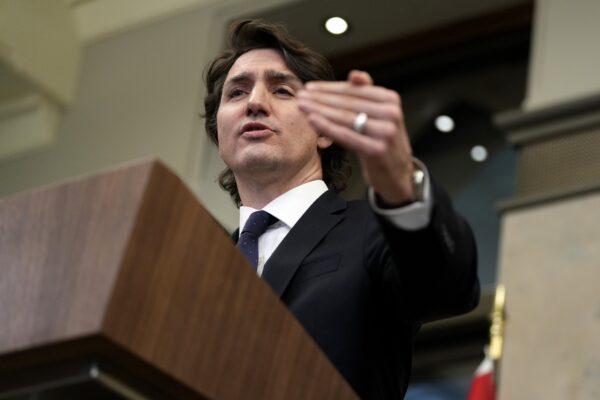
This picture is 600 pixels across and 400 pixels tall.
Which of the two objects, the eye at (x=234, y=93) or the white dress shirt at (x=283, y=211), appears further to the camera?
the eye at (x=234, y=93)

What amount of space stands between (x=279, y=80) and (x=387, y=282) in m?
0.82

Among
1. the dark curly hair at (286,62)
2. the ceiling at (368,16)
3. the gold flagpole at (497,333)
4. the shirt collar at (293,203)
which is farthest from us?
the ceiling at (368,16)

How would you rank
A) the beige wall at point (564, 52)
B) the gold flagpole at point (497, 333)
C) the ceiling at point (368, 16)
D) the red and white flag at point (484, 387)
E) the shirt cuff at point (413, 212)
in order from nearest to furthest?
the shirt cuff at point (413, 212)
the red and white flag at point (484, 387)
the gold flagpole at point (497, 333)
the beige wall at point (564, 52)
the ceiling at point (368, 16)

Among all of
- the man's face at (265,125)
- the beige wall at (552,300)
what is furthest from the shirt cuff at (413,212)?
the beige wall at (552,300)

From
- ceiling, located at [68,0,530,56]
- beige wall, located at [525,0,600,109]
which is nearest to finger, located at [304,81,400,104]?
beige wall, located at [525,0,600,109]

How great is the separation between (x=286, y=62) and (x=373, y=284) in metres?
0.87

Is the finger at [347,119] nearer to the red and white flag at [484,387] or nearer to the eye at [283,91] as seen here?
the red and white flag at [484,387]

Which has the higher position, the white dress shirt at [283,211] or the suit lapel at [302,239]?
the suit lapel at [302,239]

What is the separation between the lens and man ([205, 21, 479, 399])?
195 centimetres

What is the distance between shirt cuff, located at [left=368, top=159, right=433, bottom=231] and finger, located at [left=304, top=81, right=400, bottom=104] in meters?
0.18

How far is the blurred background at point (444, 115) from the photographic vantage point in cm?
513

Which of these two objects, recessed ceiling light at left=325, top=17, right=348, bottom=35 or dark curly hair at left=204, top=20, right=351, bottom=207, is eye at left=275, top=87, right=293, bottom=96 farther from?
recessed ceiling light at left=325, top=17, right=348, bottom=35

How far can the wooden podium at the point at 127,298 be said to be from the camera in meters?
1.70

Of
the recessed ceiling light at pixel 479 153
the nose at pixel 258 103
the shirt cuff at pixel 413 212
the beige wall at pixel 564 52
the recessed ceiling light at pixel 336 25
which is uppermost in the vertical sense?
the shirt cuff at pixel 413 212
